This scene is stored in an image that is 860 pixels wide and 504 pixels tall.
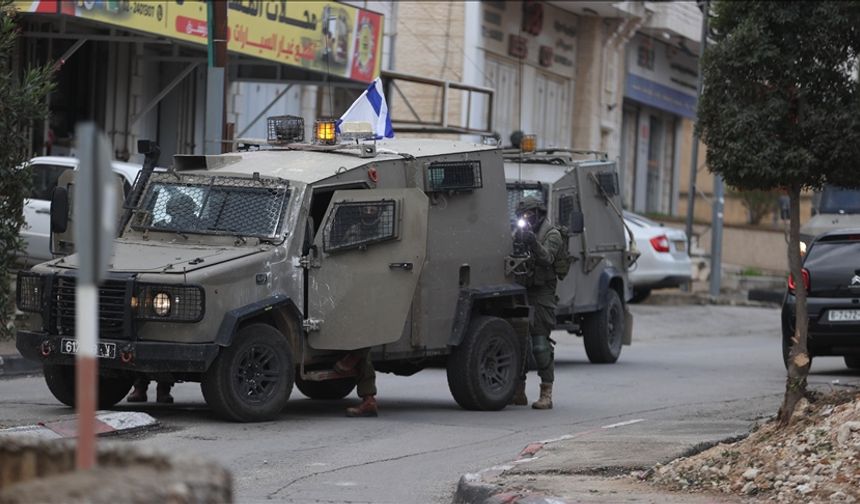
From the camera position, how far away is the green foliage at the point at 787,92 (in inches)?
446

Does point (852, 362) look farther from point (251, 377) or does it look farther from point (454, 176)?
point (251, 377)

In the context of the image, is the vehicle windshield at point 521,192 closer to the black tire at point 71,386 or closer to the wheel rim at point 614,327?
the wheel rim at point 614,327

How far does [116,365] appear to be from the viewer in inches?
442

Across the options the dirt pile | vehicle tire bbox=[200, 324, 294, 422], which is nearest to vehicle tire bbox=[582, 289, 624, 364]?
vehicle tire bbox=[200, 324, 294, 422]

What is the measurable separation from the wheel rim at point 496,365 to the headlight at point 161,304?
321 centimetres

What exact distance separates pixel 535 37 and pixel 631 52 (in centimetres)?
551

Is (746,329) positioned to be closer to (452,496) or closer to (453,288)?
(453,288)

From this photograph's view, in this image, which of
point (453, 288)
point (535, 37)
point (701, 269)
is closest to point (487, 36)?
point (535, 37)

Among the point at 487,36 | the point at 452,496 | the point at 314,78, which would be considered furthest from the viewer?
the point at 487,36

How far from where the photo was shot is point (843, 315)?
52.2 feet

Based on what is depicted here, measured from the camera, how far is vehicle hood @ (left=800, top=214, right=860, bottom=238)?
855 inches

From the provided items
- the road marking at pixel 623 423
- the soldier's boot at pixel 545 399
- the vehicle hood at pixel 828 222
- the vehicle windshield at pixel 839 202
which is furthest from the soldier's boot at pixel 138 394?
the vehicle windshield at pixel 839 202

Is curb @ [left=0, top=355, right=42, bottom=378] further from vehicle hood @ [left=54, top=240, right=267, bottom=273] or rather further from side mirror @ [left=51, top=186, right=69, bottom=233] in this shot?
vehicle hood @ [left=54, top=240, right=267, bottom=273]

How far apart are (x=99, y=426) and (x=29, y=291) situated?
1.46m
